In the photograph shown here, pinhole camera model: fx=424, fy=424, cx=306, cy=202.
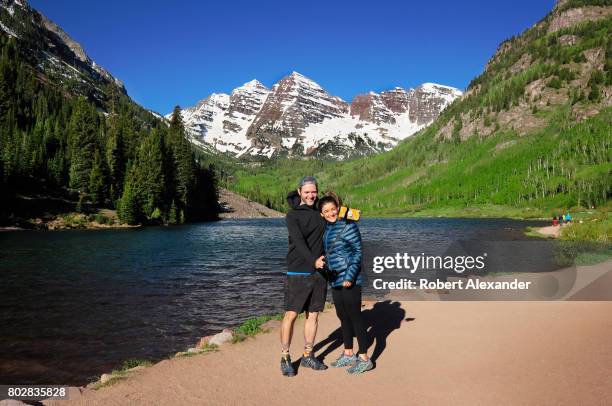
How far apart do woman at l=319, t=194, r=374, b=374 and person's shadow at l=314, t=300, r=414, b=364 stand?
1.08 m

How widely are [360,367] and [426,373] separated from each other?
1464 millimetres

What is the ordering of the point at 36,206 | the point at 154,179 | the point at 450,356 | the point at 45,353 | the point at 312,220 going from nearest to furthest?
the point at 312,220, the point at 450,356, the point at 45,353, the point at 36,206, the point at 154,179

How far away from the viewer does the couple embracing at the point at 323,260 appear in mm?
9570

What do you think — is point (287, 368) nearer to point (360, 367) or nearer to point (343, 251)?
point (360, 367)

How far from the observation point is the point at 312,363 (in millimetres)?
9977

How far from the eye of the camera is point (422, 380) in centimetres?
902

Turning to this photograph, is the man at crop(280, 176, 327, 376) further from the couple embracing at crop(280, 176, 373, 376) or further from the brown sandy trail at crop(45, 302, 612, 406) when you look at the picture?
the brown sandy trail at crop(45, 302, 612, 406)

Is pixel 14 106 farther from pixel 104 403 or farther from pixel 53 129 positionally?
pixel 104 403

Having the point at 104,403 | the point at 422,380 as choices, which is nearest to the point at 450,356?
the point at 422,380

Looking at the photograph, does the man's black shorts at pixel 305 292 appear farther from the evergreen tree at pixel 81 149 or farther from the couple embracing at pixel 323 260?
the evergreen tree at pixel 81 149

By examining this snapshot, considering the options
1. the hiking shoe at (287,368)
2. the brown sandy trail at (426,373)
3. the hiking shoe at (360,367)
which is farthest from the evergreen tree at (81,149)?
the hiking shoe at (360,367)

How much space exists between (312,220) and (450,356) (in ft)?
16.4

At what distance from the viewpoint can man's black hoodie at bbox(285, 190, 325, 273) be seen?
952cm

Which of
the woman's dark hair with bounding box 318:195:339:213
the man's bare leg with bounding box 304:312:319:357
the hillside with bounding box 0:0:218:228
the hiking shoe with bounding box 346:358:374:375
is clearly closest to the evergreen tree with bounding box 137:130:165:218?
the hillside with bounding box 0:0:218:228
